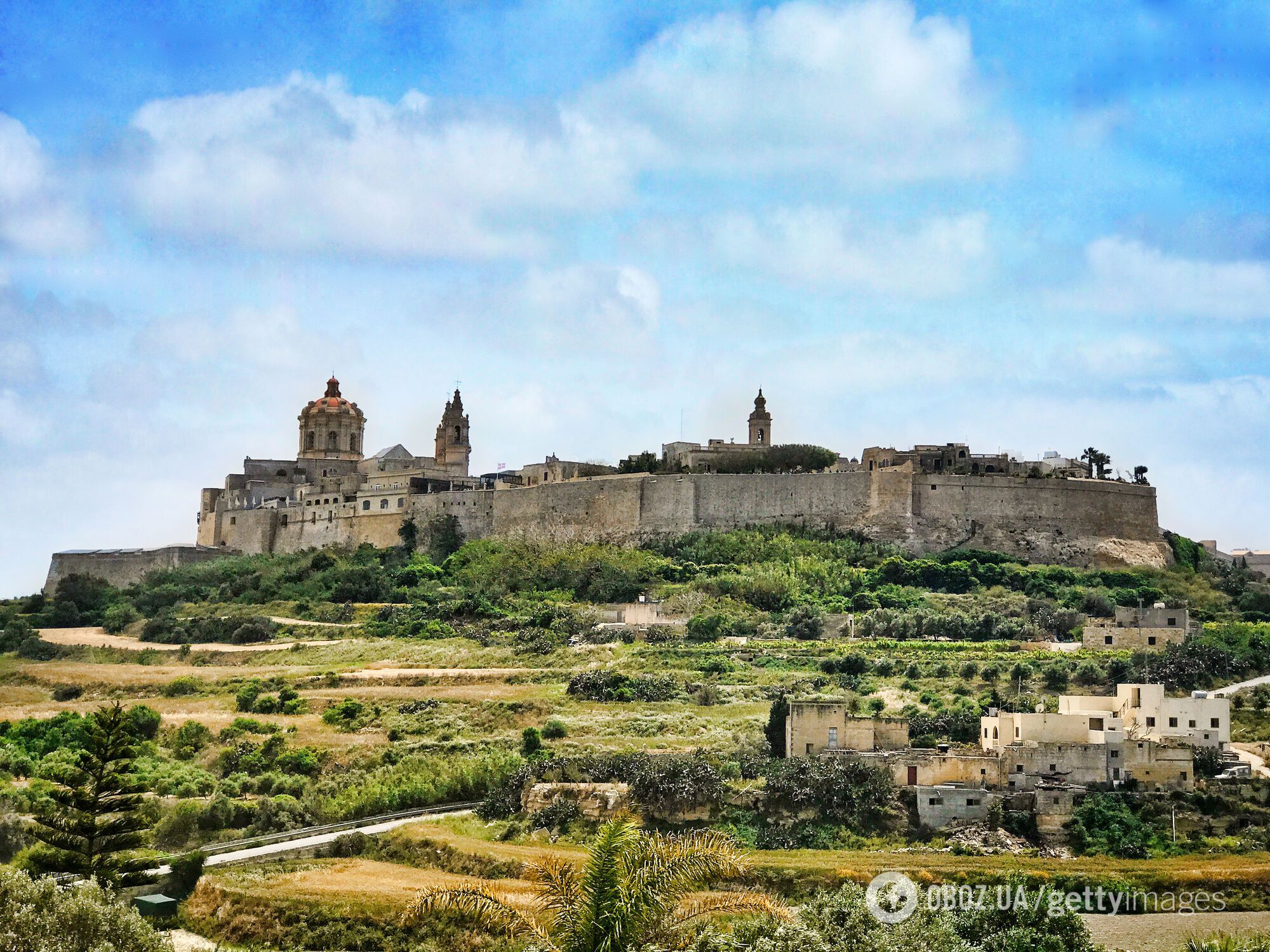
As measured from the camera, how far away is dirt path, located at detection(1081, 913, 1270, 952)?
22.0m

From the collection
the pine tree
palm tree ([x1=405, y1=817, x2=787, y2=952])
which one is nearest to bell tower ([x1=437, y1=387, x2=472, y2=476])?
the pine tree

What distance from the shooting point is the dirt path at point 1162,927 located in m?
22.0

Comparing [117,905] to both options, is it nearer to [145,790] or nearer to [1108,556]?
[145,790]

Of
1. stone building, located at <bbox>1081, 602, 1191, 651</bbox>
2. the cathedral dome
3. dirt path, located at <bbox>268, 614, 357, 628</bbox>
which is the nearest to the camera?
stone building, located at <bbox>1081, 602, 1191, 651</bbox>

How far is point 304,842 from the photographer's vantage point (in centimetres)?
2847

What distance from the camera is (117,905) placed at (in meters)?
18.0

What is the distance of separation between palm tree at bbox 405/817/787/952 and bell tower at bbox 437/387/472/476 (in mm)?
50900

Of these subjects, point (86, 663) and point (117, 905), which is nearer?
point (117, 905)

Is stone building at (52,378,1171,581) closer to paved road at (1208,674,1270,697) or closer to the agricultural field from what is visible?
the agricultural field

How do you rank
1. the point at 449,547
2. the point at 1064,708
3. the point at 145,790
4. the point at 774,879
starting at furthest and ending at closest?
the point at 449,547, the point at 1064,708, the point at 145,790, the point at 774,879

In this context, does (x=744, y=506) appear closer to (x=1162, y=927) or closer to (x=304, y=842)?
(x=304, y=842)

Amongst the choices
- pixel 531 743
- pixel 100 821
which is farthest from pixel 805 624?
Result: pixel 100 821

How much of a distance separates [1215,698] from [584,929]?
20317 mm

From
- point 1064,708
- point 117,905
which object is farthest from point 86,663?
point 117,905
